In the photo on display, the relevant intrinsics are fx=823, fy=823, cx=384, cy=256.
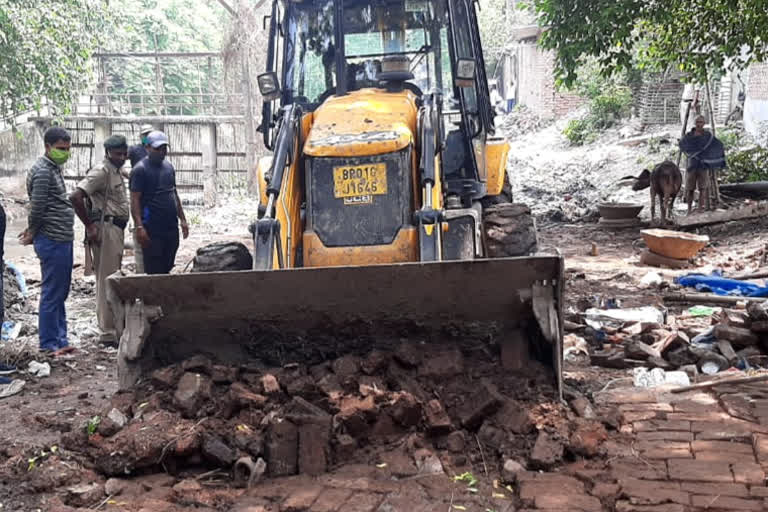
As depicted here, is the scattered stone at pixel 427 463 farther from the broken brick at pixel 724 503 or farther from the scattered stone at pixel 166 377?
the scattered stone at pixel 166 377

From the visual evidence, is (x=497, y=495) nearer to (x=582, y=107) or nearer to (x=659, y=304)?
(x=659, y=304)

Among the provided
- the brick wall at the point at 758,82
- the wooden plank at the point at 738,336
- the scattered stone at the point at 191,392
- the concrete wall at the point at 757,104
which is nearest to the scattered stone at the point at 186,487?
the scattered stone at the point at 191,392

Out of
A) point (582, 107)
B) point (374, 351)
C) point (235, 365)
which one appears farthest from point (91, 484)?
point (582, 107)

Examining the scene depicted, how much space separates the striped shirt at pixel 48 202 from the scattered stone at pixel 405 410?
3.88m

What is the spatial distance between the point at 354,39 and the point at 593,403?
10.7 feet

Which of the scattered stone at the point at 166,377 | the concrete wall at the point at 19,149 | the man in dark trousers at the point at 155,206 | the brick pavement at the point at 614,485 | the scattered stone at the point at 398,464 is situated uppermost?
the concrete wall at the point at 19,149

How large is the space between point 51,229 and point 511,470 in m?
4.58

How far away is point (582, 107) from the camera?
1222 inches

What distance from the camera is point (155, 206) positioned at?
732cm

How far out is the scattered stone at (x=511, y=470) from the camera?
407 centimetres

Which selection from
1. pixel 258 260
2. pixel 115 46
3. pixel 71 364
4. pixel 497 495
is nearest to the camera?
pixel 497 495

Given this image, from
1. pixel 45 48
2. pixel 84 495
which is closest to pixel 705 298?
pixel 84 495

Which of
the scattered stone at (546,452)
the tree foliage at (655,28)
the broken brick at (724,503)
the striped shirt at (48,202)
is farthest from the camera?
the tree foliage at (655,28)

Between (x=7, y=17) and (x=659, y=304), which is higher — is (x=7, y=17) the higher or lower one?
the higher one
